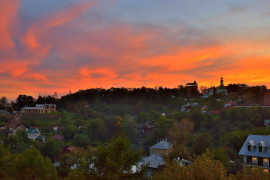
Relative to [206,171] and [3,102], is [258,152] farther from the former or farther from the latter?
[3,102]

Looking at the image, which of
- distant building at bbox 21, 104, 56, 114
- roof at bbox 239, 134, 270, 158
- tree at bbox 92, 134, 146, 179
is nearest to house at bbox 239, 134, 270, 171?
roof at bbox 239, 134, 270, 158

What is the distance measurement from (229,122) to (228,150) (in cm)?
1990

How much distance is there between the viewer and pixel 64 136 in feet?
217

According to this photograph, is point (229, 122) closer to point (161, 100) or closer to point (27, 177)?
point (27, 177)

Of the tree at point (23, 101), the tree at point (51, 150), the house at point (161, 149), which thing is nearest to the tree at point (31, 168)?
the house at point (161, 149)

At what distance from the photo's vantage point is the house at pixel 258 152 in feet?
94.8

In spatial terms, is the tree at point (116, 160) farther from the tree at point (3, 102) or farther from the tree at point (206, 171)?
the tree at point (3, 102)

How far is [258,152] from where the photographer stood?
97.6 feet

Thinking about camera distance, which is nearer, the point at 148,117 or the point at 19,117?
the point at 148,117

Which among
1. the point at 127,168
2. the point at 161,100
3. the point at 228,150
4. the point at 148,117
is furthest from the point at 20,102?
the point at 127,168

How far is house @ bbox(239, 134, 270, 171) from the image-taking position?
2890cm

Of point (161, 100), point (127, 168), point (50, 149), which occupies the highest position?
point (161, 100)

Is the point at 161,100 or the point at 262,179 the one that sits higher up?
the point at 161,100

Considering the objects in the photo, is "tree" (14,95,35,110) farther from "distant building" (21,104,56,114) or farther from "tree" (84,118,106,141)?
"tree" (84,118,106,141)
